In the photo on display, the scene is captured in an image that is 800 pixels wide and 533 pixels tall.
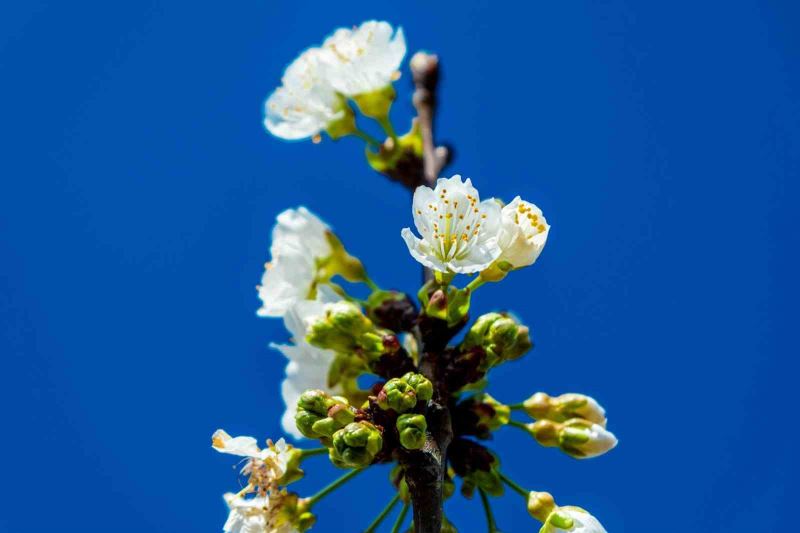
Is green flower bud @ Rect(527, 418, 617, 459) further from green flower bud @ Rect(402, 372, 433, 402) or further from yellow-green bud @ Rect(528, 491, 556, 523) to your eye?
green flower bud @ Rect(402, 372, 433, 402)

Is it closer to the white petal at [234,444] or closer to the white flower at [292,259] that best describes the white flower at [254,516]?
the white petal at [234,444]

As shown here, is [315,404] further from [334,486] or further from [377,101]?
[377,101]

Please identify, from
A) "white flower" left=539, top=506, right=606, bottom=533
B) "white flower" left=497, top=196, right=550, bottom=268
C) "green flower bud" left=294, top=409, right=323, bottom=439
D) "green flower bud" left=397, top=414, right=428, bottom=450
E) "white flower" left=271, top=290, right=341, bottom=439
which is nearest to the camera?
"green flower bud" left=397, top=414, right=428, bottom=450

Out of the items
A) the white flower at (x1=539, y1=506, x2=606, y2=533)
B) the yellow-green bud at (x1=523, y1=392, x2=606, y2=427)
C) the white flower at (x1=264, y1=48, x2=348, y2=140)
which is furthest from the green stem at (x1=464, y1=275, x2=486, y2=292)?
the white flower at (x1=264, y1=48, x2=348, y2=140)

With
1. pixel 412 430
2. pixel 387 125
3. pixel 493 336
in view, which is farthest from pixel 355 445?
pixel 387 125

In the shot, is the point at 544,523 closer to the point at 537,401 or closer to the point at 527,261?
the point at 537,401

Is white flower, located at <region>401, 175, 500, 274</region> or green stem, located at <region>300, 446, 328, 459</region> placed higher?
white flower, located at <region>401, 175, 500, 274</region>
